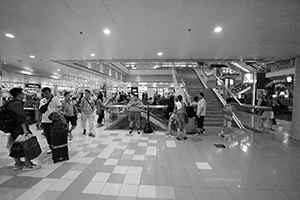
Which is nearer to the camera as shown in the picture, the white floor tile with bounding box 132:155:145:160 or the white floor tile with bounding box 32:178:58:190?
the white floor tile with bounding box 32:178:58:190

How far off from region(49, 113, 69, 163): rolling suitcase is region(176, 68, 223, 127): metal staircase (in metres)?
6.21

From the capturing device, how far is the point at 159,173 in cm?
306

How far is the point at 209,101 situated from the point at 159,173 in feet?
23.1

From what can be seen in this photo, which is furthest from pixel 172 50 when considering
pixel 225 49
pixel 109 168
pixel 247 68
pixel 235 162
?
pixel 247 68

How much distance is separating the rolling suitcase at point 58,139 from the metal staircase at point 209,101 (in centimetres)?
621

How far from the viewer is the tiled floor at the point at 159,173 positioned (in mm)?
2430

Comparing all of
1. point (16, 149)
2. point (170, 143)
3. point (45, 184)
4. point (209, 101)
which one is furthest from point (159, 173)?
point (209, 101)

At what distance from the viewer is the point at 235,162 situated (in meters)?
3.62

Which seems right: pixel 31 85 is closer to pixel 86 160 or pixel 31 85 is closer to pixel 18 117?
pixel 18 117

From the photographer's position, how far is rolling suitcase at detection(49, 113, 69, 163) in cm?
342

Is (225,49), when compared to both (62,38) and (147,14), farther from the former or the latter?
(62,38)

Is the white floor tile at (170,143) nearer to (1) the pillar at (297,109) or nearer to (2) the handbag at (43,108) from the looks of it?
(2) the handbag at (43,108)

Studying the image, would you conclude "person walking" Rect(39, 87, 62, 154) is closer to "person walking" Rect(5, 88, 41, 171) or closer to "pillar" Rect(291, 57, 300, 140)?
"person walking" Rect(5, 88, 41, 171)

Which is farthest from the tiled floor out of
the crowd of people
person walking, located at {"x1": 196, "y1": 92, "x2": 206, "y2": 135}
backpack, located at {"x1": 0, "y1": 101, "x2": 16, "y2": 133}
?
person walking, located at {"x1": 196, "y1": 92, "x2": 206, "y2": 135}
